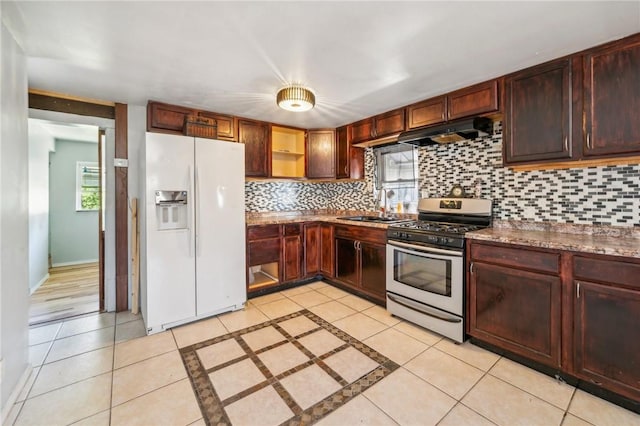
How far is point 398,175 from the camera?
3.60 meters

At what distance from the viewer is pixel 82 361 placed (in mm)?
2064

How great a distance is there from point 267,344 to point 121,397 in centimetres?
98

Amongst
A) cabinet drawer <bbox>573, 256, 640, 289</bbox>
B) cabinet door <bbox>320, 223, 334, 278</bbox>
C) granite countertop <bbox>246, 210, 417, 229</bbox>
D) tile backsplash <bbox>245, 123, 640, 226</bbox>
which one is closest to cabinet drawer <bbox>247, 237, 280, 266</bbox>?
granite countertop <bbox>246, 210, 417, 229</bbox>

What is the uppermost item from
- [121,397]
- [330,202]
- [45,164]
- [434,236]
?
[45,164]

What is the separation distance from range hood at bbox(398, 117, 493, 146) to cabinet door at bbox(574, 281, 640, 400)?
56.1 inches

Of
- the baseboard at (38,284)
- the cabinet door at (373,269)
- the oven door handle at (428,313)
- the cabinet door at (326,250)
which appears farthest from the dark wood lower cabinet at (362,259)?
the baseboard at (38,284)

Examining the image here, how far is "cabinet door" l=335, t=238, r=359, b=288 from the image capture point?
130 inches

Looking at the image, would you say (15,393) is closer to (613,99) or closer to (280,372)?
(280,372)

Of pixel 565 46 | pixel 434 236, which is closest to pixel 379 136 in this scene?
pixel 434 236

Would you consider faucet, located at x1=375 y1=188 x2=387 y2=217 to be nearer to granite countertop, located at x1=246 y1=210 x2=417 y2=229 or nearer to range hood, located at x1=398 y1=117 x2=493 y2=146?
granite countertop, located at x1=246 y1=210 x2=417 y2=229

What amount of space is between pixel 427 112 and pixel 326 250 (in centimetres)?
206

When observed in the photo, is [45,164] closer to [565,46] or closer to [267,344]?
[267,344]

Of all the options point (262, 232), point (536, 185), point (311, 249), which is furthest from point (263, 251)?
point (536, 185)

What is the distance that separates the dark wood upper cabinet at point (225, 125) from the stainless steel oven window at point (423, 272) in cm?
238
